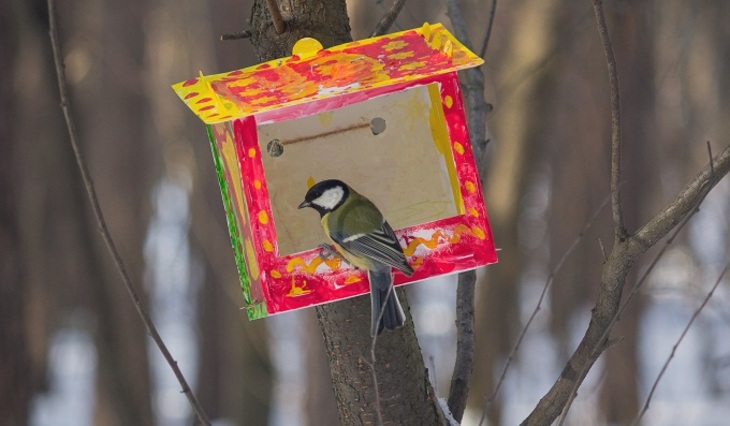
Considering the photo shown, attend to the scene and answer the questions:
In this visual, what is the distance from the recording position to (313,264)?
5.40 feet

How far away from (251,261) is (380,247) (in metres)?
0.29

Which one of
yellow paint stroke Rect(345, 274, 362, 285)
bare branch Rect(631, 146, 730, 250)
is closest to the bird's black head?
yellow paint stroke Rect(345, 274, 362, 285)

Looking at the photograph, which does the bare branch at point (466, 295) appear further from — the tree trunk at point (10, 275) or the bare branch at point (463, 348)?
the tree trunk at point (10, 275)

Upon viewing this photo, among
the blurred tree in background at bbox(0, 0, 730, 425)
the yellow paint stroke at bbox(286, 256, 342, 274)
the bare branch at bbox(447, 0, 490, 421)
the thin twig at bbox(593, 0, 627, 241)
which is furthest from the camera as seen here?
the blurred tree in background at bbox(0, 0, 730, 425)

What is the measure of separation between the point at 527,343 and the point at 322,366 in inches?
53.4

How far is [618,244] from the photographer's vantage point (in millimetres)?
1563

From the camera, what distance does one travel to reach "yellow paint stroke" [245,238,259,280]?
1683 millimetres

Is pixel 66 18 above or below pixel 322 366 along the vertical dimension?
above

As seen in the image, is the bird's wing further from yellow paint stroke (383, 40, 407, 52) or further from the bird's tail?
yellow paint stroke (383, 40, 407, 52)

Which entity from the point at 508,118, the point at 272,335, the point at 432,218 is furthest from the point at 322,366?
the point at 432,218

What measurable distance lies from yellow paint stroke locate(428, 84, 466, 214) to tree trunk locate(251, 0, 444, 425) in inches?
8.3

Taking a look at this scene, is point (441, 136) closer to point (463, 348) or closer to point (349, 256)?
point (349, 256)

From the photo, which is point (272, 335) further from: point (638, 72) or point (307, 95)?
point (307, 95)

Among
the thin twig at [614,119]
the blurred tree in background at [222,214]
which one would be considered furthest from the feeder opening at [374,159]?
the blurred tree in background at [222,214]
